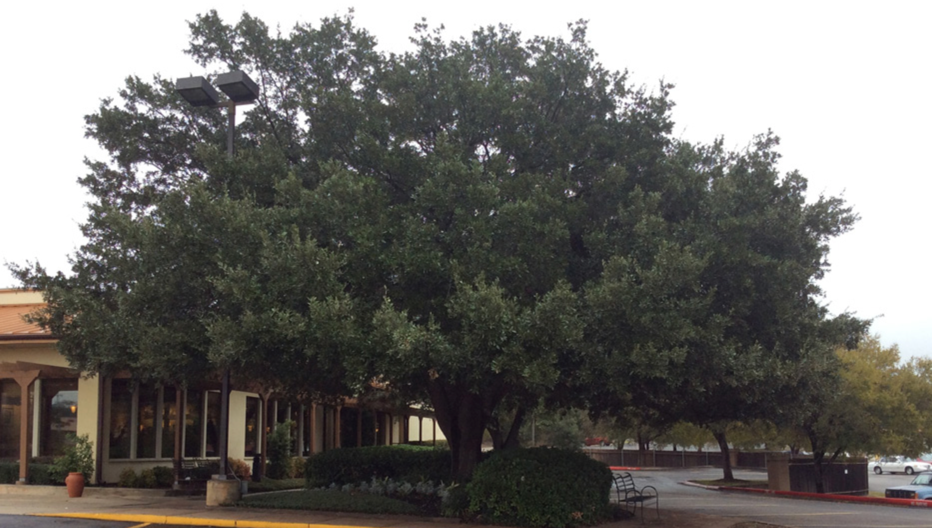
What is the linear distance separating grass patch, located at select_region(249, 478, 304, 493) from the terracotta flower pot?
452cm

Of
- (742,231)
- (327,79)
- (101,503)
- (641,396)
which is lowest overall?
(101,503)

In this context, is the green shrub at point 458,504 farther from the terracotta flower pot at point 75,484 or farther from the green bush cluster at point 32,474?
the green bush cluster at point 32,474

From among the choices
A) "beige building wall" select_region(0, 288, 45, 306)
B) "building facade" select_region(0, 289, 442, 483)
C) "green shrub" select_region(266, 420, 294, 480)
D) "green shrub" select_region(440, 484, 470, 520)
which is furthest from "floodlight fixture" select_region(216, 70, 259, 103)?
"beige building wall" select_region(0, 288, 45, 306)

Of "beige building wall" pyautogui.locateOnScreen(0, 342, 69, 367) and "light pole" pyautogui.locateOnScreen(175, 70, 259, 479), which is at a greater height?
"light pole" pyautogui.locateOnScreen(175, 70, 259, 479)

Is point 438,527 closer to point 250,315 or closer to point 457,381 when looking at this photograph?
point 457,381

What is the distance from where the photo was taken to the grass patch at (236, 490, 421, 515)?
1608cm

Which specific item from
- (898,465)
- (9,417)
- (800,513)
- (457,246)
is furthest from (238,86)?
(898,465)

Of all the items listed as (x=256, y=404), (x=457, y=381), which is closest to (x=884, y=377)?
(x=457, y=381)

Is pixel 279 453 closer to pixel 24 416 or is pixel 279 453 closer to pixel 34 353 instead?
pixel 34 353

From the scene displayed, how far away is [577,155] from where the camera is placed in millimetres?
15922

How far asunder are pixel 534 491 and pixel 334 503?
4.67 m

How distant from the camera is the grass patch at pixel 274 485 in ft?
72.2

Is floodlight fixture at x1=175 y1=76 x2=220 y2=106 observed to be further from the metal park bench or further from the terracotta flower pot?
the metal park bench

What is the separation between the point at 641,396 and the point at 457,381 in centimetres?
369
